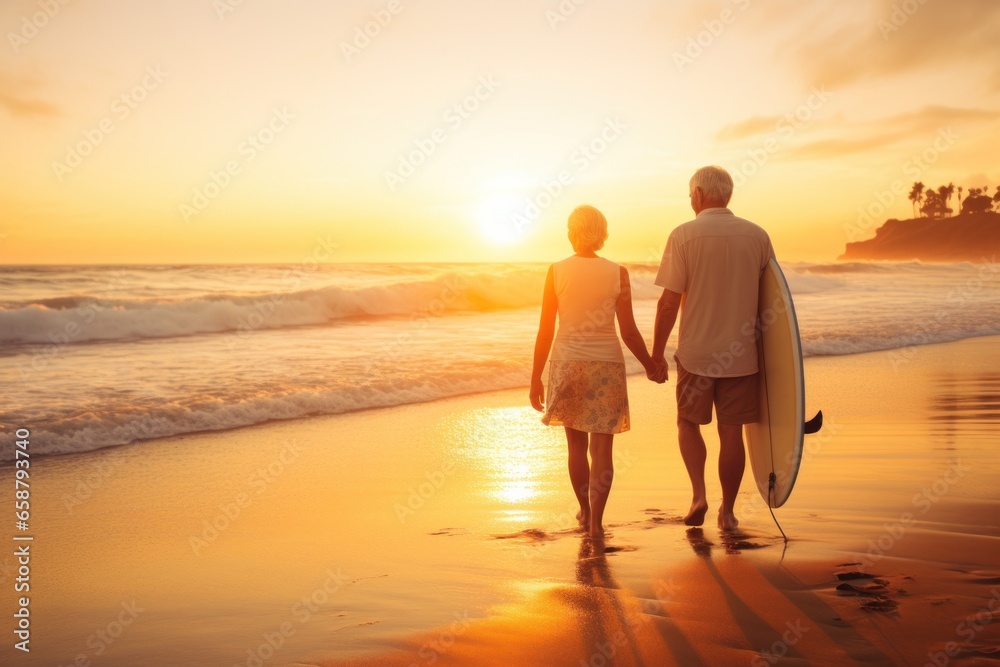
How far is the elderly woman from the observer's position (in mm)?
4492

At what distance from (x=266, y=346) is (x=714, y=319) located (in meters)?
12.2

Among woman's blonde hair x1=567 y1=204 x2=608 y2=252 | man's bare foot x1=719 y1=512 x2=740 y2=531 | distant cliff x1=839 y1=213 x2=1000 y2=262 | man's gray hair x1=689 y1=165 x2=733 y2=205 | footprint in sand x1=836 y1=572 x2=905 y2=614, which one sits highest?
distant cliff x1=839 y1=213 x2=1000 y2=262

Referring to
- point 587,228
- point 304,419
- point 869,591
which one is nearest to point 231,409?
point 304,419

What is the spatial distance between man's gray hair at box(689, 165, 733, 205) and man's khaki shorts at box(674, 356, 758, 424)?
103cm

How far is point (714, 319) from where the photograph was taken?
4445 millimetres

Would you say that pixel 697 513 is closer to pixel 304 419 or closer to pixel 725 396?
pixel 725 396

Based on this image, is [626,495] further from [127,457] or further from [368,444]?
[127,457]

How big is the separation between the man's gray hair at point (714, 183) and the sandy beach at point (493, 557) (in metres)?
2.02

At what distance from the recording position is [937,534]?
4.32 meters

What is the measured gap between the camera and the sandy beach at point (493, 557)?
3135 millimetres

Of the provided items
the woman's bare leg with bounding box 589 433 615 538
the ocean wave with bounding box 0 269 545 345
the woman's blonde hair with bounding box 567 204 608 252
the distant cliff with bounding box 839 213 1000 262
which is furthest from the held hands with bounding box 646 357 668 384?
the distant cliff with bounding box 839 213 1000 262

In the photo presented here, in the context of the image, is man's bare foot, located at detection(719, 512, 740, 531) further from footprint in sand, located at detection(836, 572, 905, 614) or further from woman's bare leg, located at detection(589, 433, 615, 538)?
footprint in sand, located at detection(836, 572, 905, 614)

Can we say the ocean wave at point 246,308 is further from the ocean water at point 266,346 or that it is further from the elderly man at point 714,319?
the elderly man at point 714,319

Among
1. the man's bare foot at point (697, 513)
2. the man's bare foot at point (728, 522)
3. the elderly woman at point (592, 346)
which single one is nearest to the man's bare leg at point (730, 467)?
the man's bare foot at point (728, 522)
